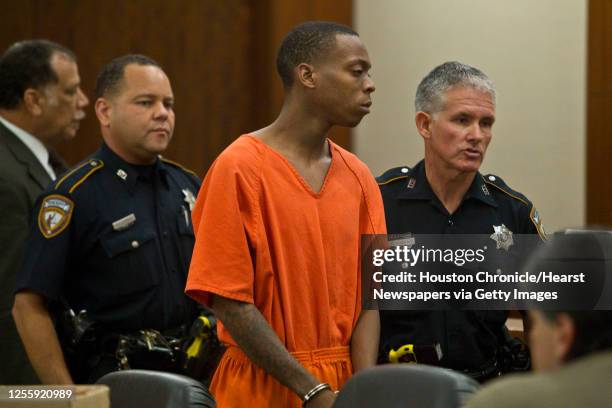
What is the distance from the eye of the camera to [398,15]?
5.01 metres

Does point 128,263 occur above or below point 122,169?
below

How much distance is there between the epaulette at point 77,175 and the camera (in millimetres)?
3166

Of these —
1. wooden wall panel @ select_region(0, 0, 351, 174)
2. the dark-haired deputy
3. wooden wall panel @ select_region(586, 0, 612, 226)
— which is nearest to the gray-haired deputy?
the dark-haired deputy

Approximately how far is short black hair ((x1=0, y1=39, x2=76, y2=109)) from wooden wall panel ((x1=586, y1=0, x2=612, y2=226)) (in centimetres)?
223

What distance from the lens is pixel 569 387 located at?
51.5 inches

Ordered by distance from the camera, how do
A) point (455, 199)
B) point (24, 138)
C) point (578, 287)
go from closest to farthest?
point (578, 287) → point (455, 199) → point (24, 138)

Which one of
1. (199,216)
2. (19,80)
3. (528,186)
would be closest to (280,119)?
(199,216)

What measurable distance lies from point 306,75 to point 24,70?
63.2 inches

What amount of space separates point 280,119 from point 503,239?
0.81 meters

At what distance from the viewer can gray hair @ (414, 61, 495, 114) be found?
312cm

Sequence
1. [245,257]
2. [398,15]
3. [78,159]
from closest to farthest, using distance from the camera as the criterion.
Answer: [245,257], [398,15], [78,159]

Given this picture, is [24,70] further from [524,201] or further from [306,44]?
[524,201]

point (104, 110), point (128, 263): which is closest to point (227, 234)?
point (128, 263)

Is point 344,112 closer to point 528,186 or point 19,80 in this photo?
point 19,80
